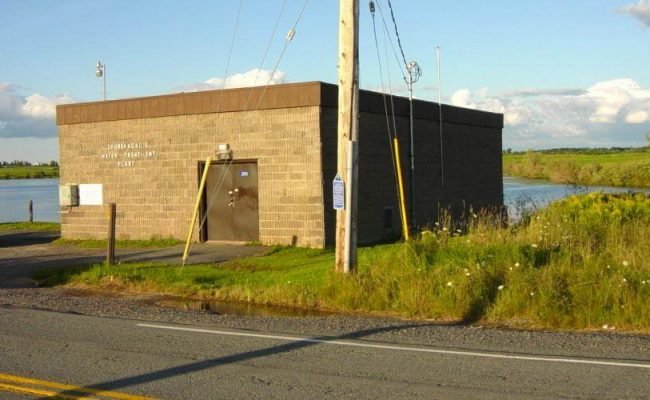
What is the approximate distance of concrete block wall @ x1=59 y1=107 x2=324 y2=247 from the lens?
19672 mm

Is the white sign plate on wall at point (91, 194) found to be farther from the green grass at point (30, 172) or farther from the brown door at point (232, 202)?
the green grass at point (30, 172)

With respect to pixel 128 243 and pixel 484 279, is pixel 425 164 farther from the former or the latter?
pixel 484 279

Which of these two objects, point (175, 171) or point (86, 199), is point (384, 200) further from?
point (86, 199)

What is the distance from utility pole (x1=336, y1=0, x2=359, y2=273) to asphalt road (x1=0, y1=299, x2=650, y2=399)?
298 cm

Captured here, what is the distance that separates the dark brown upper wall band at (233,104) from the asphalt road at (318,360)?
32.3 feet

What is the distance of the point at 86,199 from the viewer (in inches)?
934

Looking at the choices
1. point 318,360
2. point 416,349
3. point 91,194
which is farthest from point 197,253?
point 318,360

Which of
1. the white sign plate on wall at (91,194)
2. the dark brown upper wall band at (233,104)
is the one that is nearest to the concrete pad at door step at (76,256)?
the white sign plate on wall at (91,194)

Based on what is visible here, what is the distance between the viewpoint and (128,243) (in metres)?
22.2

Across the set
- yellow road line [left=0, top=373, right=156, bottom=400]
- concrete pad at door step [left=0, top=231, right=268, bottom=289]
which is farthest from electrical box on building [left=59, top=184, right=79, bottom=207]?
yellow road line [left=0, top=373, right=156, bottom=400]

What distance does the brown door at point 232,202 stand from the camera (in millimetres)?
20734

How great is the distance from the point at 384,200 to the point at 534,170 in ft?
226

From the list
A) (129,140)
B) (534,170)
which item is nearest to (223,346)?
(129,140)

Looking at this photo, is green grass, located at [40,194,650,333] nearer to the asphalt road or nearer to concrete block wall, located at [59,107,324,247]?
the asphalt road
